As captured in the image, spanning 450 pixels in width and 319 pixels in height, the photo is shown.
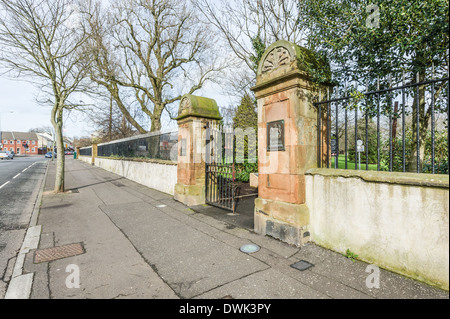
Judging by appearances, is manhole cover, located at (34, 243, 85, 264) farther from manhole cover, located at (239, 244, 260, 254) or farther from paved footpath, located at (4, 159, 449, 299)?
manhole cover, located at (239, 244, 260, 254)

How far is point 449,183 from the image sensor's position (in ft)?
8.23

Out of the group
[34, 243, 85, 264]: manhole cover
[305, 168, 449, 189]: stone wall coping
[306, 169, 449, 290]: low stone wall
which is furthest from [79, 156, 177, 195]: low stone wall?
[305, 168, 449, 189]: stone wall coping

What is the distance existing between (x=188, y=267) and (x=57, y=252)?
7.77 feet

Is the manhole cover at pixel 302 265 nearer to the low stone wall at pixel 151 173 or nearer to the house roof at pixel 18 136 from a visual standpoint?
the low stone wall at pixel 151 173

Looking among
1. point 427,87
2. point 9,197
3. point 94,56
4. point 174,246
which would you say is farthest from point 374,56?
point 9,197

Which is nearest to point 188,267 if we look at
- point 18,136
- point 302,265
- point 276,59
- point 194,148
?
point 302,265

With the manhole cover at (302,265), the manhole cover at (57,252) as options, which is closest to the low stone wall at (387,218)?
the manhole cover at (302,265)

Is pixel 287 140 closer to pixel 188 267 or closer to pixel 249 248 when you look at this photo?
pixel 249 248

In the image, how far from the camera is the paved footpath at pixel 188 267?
2.72m

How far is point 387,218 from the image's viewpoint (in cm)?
304

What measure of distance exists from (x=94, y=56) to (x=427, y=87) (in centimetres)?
1104

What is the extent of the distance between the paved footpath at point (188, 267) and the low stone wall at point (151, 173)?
3670 mm

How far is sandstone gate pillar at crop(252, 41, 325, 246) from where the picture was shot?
400 centimetres

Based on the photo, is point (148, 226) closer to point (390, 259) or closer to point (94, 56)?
point (390, 259)
